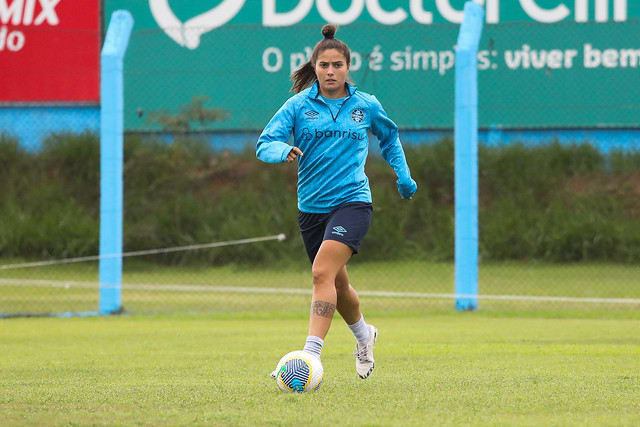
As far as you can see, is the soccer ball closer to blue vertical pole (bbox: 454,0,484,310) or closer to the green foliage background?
blue vertical pole (bbox: 454,0,484,310)

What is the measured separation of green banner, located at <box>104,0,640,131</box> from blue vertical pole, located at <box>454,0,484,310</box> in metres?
2.86

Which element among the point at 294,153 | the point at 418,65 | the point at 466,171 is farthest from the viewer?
the point at 418,65

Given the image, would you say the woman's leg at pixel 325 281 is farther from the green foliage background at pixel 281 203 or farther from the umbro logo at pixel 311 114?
the green foliage background at pixel 281 203

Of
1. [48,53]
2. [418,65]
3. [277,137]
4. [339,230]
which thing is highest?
[48,53]

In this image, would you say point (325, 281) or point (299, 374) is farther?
point (325, 281)

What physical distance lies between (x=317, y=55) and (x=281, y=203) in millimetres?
9230

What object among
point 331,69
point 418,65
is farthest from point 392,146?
point 418,65

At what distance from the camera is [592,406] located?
4465 mm

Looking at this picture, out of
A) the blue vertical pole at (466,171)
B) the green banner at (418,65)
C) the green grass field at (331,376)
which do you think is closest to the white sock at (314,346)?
the green grass field at (331,376)

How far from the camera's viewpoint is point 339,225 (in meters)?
5.43

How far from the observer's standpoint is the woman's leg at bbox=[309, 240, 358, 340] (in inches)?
208

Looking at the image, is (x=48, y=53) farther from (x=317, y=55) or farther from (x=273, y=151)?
(x=273, y=151)

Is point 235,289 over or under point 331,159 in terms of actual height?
under

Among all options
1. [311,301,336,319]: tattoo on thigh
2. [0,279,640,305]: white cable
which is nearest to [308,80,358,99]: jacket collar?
[311,301,336,319]: tattoo on thigh
